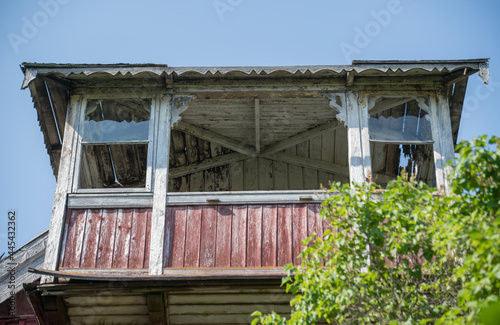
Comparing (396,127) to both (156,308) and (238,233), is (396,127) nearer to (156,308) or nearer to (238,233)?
(238,233)

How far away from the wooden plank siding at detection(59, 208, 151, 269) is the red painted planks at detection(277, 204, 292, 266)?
1786 mm

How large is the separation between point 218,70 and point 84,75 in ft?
6.51

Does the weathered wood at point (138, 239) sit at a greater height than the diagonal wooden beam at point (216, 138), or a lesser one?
lesser

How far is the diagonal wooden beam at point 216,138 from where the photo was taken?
12192mm

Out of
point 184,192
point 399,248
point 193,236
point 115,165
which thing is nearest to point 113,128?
point 184,192

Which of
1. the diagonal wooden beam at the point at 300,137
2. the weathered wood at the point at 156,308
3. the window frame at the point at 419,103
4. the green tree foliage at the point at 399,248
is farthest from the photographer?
the diagonal wooden beam at the point at 300,137

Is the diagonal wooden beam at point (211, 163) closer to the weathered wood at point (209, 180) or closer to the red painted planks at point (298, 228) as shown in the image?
the weathered wood at point (209, 180)

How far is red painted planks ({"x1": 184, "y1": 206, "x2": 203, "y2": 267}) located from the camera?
8.74 m

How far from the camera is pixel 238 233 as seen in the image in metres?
8.88

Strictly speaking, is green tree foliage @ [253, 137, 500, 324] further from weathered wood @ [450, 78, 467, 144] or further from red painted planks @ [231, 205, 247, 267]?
weathered wood @ [450, 78, 467, 144]

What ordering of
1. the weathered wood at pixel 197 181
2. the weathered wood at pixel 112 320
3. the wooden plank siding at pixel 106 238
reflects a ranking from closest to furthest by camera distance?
the wooden plank siding at pixel 106 238, the weathered wood at pixel 112 320, the weathered wood at pixel 197 181

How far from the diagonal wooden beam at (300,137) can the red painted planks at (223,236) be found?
374 centimetres

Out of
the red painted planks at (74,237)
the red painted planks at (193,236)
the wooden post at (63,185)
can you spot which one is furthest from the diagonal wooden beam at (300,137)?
the red painted planks at (74,237)

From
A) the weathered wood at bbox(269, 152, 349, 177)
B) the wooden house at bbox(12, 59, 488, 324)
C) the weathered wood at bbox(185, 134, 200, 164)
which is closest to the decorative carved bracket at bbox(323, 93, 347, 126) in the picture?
the wooden house at bbox(12, 59, 488, 324)
